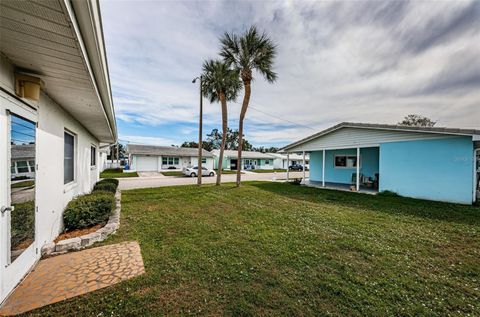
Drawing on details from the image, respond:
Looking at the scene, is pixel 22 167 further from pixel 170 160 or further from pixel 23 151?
pixel 170 160

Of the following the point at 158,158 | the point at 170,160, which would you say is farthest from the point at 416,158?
the point at 170,160

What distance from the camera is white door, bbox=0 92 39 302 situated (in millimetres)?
2342

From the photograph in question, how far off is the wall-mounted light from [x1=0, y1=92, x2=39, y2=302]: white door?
0.14 meters

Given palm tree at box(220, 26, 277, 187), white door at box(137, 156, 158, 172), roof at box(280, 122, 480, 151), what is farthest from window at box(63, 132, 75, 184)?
white door at box(137, 156, 158, 172)

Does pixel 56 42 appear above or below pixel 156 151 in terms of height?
above

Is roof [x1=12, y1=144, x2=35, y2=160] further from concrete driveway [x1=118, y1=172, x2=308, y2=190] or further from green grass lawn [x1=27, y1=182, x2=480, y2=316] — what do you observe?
concrete driveway [x1=118, y1=172, x2=308, y2=190]

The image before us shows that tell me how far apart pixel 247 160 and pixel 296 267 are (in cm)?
3481

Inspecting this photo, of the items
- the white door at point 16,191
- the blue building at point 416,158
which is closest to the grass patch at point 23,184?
the white door at point 16,191

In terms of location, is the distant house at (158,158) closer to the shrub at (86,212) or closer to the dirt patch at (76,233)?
the shrub at (86,212)

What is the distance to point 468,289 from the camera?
2.63m

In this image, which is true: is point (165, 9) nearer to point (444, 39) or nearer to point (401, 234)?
point (401, 234)

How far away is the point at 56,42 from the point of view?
2.01 metres

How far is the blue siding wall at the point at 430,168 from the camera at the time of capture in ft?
26.3

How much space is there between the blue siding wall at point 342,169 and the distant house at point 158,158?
730 inches
